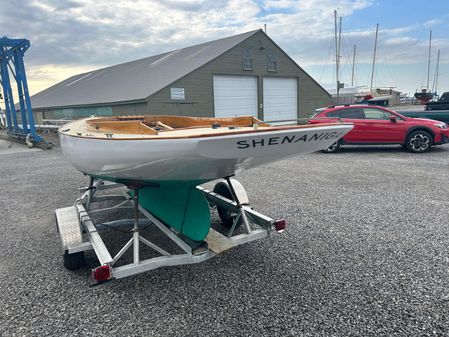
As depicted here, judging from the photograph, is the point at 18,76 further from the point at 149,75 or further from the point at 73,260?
the point at 73,260

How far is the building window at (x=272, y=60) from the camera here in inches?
866

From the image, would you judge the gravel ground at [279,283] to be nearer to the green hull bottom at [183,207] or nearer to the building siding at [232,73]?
the green hull bottom at [183,207]

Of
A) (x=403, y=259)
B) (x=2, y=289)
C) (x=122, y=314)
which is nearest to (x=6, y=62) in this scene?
(x=2, y=289)

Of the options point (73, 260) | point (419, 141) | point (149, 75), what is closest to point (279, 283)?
point (73, 260)

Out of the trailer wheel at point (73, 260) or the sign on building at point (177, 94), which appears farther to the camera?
the sign on building at point (177, 94)

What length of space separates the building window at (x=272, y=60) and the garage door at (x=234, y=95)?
5.40ft

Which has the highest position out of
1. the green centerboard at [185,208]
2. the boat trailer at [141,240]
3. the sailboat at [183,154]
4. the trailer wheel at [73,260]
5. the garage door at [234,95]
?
the garage door at [234,95]

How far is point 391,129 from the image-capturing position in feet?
33.9

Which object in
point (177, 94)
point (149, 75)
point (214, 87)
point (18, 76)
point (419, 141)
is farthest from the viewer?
point (149, 75)

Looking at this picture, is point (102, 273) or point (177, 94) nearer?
point (102, 273)

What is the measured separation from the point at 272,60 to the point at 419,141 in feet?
45.2

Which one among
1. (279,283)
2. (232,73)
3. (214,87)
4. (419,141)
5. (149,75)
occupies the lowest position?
(279,283)

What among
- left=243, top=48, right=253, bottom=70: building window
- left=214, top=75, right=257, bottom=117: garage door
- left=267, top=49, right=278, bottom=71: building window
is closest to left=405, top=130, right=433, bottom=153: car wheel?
left=214, top=75, right=257, bottom=117: garage door

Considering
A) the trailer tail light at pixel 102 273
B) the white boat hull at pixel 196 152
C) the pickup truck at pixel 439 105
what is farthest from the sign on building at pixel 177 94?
the trailer tail light at pixel 102 273
